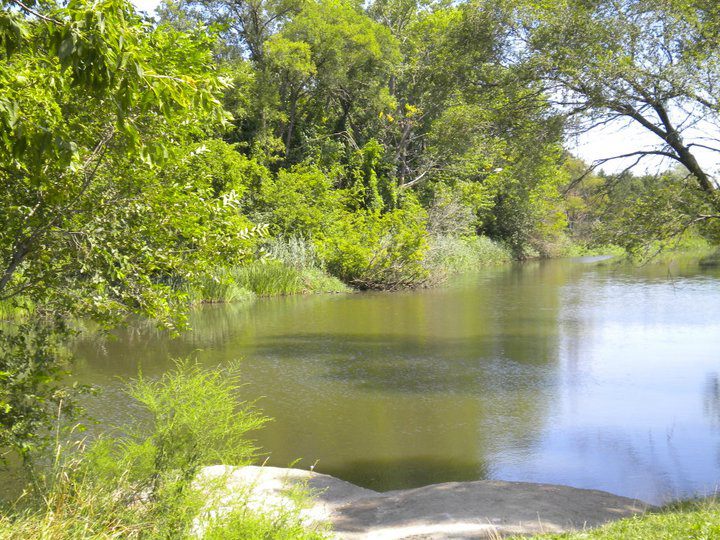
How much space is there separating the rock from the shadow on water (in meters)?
0.61

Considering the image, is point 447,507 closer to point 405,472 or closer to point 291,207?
point 405,472

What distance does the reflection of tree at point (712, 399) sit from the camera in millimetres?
9758

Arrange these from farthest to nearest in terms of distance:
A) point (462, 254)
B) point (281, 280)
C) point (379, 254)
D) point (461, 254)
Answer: point (462, 254), point (461, 254), point (379, 254), point (281, 280)

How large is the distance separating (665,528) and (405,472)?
142 inches

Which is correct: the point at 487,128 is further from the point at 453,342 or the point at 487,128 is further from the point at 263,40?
the point at 263,40

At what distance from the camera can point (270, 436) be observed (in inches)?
352

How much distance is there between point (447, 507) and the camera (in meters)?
5.99

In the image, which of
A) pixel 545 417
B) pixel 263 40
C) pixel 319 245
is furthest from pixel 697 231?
pixel 263 40

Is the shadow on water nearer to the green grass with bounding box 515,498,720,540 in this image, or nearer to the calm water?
the calm water

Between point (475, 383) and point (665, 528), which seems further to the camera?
point (475, 383)

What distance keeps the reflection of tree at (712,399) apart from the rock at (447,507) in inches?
161


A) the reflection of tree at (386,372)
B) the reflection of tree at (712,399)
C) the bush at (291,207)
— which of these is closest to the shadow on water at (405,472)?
the reflection of tree at (386,372)

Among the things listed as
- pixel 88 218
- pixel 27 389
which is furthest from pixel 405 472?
pixel 88 218

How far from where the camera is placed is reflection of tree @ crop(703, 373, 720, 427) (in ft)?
32.0
